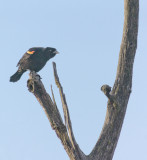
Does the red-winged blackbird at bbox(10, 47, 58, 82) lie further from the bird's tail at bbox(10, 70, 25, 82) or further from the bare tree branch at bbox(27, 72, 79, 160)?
the bare tree branch at bbox(27, 72, 79, 160)

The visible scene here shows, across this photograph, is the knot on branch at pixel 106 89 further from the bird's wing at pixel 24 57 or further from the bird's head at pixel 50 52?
the bird's head at pixel 50 52

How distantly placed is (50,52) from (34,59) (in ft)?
2.88

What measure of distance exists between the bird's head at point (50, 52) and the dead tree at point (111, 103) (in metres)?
6.02

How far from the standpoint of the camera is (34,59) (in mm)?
11555

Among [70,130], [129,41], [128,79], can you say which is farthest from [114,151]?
[129,41]

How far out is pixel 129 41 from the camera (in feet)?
19.5

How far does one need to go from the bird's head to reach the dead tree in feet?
19.7

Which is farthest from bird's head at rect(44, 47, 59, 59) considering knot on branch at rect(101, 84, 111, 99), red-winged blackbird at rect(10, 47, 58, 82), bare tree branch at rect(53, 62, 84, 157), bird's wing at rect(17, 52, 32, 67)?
knot on branch at rect(101, 84, 111, 99)

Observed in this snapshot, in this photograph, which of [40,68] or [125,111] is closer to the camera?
[125,111]

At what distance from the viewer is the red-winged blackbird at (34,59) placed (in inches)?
451

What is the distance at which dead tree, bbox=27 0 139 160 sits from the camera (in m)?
5.66

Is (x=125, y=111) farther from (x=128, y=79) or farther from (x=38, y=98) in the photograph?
(x=38, y=98)

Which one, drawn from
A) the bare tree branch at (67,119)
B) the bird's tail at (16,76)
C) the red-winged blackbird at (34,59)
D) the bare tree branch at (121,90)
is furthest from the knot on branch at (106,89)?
the bird's tail at (16,76)

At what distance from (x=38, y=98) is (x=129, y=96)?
1.47 m
